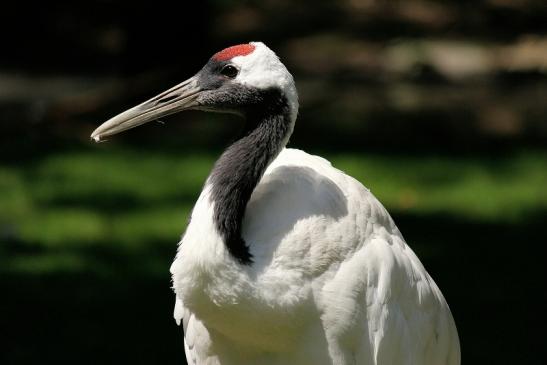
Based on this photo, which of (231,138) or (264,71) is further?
(231,138)

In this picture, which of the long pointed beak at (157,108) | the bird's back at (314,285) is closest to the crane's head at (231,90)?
the long pointed beak at (157,108)

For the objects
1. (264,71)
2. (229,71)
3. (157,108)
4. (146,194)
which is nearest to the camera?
(264,71)

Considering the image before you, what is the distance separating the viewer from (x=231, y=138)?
214 inches

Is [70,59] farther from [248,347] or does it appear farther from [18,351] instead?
[248,347]

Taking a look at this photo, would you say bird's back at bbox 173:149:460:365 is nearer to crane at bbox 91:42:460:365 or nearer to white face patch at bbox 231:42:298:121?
crane at bbox 91:42:460:365

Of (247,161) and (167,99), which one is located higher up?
(167,99)

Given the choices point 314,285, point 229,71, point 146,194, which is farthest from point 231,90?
point 146,194

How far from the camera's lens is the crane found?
410 cm

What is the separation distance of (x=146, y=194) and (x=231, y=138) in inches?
132

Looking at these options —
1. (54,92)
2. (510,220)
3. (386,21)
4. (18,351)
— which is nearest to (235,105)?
(18,351)

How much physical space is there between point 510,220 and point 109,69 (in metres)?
5.40

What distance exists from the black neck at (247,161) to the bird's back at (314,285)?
138mm

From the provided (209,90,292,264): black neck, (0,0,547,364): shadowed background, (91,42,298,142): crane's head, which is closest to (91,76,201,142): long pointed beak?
(91,42,298,142): crane's head

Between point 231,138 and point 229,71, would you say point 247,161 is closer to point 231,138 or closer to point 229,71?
point 229,71
